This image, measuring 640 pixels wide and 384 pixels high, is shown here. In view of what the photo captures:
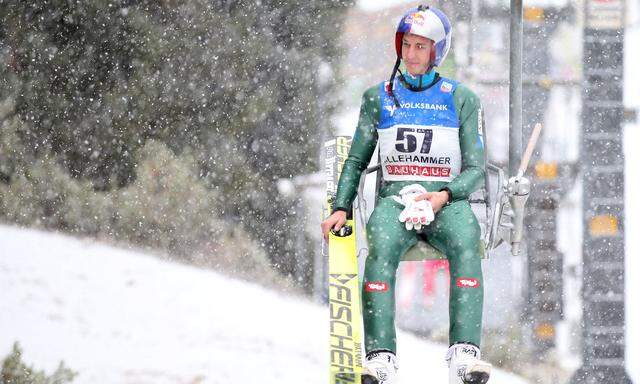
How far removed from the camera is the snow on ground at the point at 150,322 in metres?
8.31

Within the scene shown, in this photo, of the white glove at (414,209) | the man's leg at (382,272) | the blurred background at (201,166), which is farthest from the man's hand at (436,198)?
the blurred background at (201,166)

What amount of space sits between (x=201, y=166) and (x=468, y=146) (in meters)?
7.67

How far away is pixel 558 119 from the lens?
28.3 ft

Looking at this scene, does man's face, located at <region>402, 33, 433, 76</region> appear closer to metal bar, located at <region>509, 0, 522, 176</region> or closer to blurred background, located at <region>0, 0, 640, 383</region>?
metal bar, located at <region>509, 0, 522, 176</region>

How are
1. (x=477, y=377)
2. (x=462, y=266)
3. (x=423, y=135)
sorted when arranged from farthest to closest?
(x=423, y=135), (x=462, y=266), (x=477, y=377)

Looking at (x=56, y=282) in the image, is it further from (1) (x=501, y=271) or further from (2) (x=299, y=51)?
(1) (x=501, y=271)

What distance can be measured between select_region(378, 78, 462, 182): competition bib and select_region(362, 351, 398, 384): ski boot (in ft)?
2.31

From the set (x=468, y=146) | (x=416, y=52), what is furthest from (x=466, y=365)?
(x=416, y=52)

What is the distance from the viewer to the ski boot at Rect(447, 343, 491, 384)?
3.28 metres

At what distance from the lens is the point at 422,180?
11.9 feet

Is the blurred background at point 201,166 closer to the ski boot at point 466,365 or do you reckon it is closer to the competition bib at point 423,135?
the competition bib at point 423,135

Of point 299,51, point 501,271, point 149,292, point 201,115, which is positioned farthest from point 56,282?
point 501,271

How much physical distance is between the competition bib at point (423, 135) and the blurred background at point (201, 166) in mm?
5822

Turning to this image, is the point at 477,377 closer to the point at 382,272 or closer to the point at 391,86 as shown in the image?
the point at 382,272
